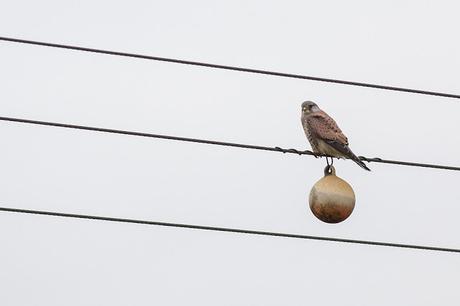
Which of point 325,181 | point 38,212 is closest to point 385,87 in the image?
point 325,181

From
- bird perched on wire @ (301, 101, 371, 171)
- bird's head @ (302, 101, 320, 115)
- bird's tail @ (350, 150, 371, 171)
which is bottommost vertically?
bird's tail @ (350, 150, 371, 171)

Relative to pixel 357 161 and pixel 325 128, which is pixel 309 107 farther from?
pixel 357 161

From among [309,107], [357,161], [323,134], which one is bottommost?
[357,161]

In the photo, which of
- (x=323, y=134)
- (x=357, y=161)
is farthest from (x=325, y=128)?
(x=357, y=161)

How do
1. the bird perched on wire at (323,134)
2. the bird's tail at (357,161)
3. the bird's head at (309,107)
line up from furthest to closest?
the bird's head at (309,107)
the bird perched on wire at (323,134)
the bird's tail at (357,161)

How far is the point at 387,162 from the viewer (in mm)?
13398

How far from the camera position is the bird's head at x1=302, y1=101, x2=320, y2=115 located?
717 inches

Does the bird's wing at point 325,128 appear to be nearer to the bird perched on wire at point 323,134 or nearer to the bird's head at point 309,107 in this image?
the bird perched on wire at point 323,134

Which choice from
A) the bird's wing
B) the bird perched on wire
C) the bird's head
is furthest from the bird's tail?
the bird's head

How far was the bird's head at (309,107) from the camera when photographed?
717 inches

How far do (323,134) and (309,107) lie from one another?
3.70ft

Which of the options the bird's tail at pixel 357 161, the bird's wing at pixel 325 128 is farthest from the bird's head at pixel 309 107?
the bird's tail at pixel 357 161

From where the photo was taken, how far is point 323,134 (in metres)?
A: 17.3

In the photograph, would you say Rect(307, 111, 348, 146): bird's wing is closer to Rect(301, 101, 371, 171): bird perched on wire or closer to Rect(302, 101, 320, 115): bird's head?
Rect(301, 101, 371, 171): bird perched on wire
